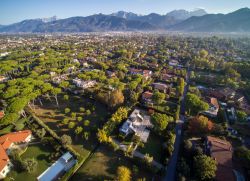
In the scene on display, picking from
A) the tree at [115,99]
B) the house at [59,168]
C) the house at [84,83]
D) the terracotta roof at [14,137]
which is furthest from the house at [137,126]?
the house at [84,83]

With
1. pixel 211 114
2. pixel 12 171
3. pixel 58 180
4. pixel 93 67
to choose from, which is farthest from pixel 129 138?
pixel 93 67

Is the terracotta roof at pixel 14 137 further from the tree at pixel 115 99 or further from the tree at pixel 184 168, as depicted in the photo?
the tree at pixel 184 168

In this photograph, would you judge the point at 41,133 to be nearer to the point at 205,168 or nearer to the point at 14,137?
the point at 14,137

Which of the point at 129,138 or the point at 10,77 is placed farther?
the point at 10,77

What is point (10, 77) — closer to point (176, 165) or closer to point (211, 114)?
point (176, 165)

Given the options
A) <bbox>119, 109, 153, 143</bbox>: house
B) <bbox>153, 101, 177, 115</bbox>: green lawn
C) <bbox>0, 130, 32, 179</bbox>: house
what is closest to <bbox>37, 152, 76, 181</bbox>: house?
<bbox>0, 130, 32, 179</bbox>: house

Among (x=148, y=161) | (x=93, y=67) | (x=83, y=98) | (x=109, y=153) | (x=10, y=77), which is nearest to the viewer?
(x=148, y=161)

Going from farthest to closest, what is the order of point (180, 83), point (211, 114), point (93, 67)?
1. point (93, 67)
2. point (180, 83)
3. point (211, 114)
